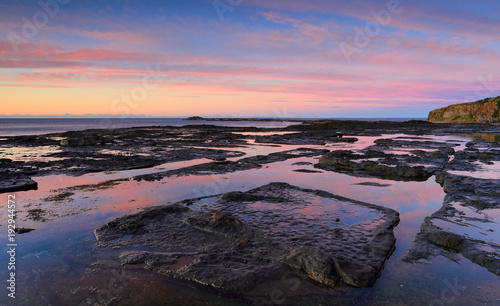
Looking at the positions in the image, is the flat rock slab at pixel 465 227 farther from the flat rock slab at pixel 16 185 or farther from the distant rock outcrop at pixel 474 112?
the distant rock outcrop at pixel 474 112

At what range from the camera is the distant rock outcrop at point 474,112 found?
330 feet

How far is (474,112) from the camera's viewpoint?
358ft

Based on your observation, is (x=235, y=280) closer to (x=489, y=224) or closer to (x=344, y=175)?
(x=489, y=224)

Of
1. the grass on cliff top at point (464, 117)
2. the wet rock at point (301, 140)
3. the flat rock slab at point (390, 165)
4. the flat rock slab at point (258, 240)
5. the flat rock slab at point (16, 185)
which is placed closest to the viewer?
the flat rock slab at point (258, 240)

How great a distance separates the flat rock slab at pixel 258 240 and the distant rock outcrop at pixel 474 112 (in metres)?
122

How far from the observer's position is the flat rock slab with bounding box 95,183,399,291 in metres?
5.73

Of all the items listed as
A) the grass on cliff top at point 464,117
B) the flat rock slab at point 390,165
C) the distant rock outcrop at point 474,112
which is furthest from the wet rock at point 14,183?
the grass on cliff top at point 464,117

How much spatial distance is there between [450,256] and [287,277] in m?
3.96

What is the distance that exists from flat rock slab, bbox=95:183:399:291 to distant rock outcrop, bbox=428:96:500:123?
399 ft

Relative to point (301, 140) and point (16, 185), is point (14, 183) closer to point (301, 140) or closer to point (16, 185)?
point (16, 185)

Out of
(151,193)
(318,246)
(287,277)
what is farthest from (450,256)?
(151,193)

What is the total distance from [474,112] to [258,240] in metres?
136

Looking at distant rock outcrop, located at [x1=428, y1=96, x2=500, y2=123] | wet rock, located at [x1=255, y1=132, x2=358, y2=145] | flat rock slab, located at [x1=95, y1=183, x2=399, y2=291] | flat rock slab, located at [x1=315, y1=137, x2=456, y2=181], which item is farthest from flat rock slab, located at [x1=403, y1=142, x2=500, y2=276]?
distant rock outcrop, located at [x1=428, y1=96, x2=500, y2=123]

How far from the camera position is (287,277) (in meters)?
5.64
